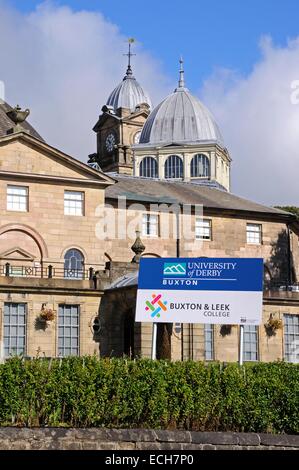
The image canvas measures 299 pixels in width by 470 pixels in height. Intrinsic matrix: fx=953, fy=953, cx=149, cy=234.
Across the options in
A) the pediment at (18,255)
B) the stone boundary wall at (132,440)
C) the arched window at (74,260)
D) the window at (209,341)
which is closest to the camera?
the stone boundary wall at (132,440)

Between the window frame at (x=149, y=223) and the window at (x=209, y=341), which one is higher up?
the window frame at (x=149, y=223)

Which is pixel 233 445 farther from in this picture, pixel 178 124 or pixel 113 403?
pixel 178 124

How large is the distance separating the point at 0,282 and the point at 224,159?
4613 cm

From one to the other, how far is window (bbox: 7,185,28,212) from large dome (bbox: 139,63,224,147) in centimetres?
3670

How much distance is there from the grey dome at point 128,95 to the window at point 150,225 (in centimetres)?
4505

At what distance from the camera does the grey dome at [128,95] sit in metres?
94.5

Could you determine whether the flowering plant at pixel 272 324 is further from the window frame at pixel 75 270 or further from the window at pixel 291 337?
the window frame at pixel 75 270

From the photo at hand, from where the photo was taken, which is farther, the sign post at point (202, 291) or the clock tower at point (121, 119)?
the clock tower at point (121, 119)

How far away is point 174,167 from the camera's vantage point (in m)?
78.2

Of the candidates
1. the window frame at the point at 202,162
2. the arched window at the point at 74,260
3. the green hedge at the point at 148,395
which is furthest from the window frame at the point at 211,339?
the window frame at the point at 202,162

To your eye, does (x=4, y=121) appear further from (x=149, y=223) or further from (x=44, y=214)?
(x=149, y=223)

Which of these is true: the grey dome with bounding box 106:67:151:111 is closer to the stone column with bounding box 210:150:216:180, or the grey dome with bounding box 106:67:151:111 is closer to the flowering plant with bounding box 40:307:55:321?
the stone column with bounding box 210:150:216:180

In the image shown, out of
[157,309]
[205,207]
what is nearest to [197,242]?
[205,207]

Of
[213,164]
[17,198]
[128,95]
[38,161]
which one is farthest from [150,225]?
[128,95]
